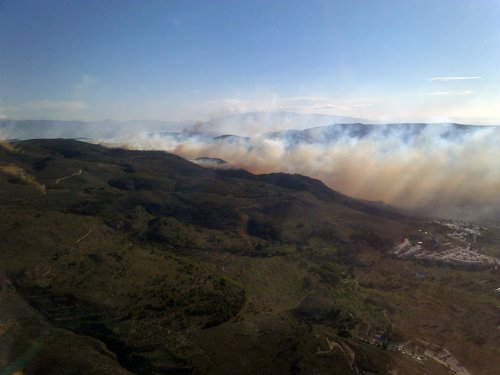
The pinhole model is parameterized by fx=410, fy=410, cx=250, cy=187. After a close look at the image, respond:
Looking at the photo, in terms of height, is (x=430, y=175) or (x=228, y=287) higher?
(x=430, y=175)

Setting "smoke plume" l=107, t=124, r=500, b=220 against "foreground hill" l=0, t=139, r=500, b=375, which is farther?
"smoke plume" l=107, t=124, r=500, b=220

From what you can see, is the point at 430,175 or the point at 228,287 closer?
the point at 228,287

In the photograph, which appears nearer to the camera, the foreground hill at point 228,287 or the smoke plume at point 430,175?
the foreground hill at point 228,287

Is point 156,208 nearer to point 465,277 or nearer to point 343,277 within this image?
point 343,277

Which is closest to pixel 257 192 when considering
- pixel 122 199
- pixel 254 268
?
pixel 122 199

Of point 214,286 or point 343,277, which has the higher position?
point 214,286

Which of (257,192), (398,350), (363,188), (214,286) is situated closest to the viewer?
(398,350)

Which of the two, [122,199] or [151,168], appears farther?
[151,168]

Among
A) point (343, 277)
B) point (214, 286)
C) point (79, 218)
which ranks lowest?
point (343, 277)
